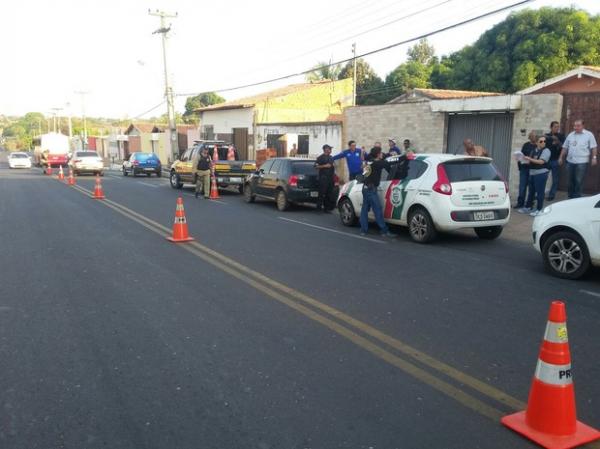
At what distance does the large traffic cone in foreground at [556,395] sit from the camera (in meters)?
3.38

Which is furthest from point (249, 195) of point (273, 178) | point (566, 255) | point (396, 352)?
point (396, 352)

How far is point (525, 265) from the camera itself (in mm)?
8359

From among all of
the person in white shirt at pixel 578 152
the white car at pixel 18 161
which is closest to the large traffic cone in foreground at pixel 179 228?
the person in white shirt at pixel 578 152

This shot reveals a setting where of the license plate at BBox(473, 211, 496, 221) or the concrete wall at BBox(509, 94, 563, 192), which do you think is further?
the concrete wall at BBox(509, 94, 563, 192)

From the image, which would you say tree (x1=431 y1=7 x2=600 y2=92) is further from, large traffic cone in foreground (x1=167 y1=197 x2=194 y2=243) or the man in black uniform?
large traffic cone in foreground (x1=167 y1=197 x2=194 y2=243)

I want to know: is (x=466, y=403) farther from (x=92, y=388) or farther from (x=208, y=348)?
(x=92, y=388)

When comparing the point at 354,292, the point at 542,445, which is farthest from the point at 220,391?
the point at 354,292

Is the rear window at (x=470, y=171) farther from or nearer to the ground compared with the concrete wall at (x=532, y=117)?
nearer to the ground

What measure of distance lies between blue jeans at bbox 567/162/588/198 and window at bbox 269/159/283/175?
293 inches

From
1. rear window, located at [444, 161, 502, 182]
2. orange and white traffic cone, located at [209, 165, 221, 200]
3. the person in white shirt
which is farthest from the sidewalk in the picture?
orange and white traffic cone, located at [209, 165, 221, 200]

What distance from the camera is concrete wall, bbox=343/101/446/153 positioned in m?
18.5

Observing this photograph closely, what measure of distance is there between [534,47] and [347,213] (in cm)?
2922

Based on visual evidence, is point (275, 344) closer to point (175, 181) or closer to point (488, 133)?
point (488, 133)

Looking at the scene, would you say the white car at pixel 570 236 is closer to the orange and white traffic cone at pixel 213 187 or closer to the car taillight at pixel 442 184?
the car taillight at pixel 442 184
